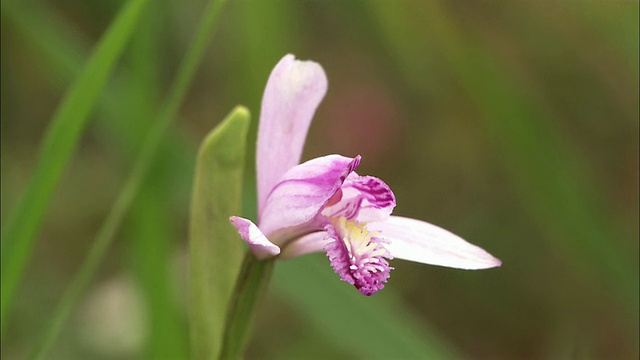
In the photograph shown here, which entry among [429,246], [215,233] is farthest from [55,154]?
[429,246]

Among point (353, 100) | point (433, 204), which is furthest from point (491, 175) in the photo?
point (353, 100)

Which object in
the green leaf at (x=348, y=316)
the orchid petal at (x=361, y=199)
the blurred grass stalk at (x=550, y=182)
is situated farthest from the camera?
the blurred grass stalk at (x=550, y=182)

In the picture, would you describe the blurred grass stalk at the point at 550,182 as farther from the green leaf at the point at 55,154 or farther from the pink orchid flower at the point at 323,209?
the green leaf at the point at 55,154

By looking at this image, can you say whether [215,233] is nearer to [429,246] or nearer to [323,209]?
[323,209]

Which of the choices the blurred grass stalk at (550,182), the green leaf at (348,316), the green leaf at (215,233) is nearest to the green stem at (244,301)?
the green leaf at (215,233)

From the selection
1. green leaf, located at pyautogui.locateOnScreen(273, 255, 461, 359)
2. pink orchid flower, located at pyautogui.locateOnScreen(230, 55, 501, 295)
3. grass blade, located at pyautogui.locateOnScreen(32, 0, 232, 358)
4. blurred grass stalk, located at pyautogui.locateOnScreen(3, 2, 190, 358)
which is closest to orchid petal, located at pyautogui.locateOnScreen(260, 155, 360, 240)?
pink orchid flower, located at pyautogui.locateOnScreen(230, 55, 501, 295)

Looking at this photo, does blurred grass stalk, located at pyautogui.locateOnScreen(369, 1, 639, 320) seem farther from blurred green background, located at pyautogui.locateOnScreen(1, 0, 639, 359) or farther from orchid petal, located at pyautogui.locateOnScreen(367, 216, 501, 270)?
orchid petal, located at pyautogui.locateOnScreen(367, 216, 501, 270)
